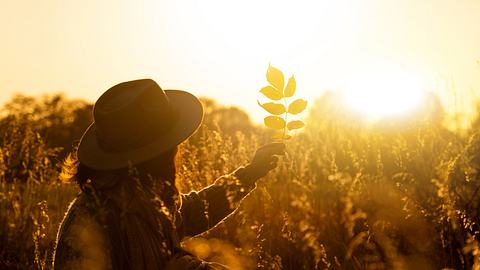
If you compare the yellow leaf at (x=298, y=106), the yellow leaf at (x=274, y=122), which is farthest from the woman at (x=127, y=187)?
the yellow leaf at (x=298, y=106)

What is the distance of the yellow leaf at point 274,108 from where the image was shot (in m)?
2.30

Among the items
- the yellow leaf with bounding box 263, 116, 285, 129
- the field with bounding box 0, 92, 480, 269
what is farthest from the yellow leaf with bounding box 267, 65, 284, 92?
the field with bounding box 0, 92, 480, 269

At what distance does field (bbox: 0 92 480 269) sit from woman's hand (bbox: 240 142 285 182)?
0.10 metres

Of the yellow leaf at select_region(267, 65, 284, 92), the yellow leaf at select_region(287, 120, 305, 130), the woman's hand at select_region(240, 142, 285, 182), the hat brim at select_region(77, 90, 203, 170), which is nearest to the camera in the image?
the yellow leaf at select_region(267, 65, 284, 92)

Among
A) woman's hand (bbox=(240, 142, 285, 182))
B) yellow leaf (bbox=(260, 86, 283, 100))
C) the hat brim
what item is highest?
yellow leaf (bbox=(260, 86, 283, 100))

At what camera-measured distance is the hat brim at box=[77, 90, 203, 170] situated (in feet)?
8.18

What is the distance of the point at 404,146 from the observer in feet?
14.8

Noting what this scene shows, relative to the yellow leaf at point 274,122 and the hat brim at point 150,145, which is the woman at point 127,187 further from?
the yellow leaf at point 274,122

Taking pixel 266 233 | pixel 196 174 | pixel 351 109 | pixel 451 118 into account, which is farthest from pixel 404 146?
pixel 351 109

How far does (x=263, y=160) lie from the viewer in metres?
3.06

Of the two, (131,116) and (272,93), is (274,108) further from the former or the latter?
(131,116)

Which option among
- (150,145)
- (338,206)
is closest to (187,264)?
(150,145)

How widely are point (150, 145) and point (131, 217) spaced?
0.30 metres

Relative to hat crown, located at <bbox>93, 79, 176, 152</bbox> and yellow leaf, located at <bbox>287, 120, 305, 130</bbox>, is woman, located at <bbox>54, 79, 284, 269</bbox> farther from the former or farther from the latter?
yellow leaf, located at <bbox>287, 120, 305, 130</bbox>
